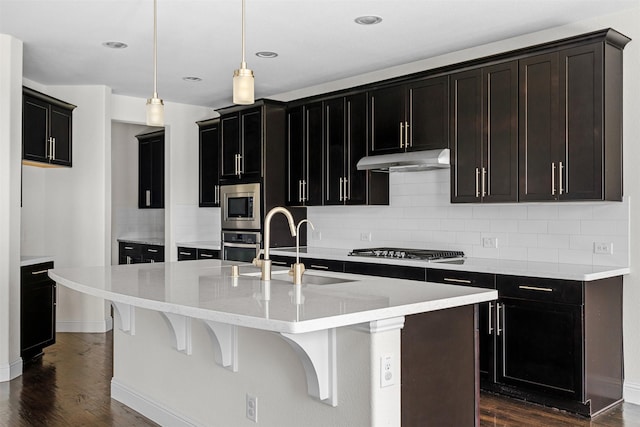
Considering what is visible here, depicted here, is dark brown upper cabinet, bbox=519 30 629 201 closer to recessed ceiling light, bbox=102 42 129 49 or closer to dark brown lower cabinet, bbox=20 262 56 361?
recessed ceiling light, bbox=102 42 129 49

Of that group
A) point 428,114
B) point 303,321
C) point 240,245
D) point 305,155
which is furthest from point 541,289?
point 240,245

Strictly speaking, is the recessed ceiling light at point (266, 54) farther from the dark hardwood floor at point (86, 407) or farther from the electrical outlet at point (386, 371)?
the electrical outlet at point (386, 371)

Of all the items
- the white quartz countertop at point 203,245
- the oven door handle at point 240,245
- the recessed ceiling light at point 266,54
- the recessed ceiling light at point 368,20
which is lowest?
the white quartz countertop at point 203,245

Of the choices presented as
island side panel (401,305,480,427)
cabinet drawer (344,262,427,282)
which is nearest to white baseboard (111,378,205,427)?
island side panel (401,305,480,427)

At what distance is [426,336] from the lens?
2.41 meters

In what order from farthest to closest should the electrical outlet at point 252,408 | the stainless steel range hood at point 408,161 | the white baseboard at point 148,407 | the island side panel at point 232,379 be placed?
the stainless steel range hood at point 408,161, the white baseboard at point 148,407, the electrical outlet at point 252,408, the island side panel at point 232,379

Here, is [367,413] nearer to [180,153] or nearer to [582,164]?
[582,164]

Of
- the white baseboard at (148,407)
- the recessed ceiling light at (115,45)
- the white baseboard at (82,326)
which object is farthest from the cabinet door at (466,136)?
the white baseboard at (82,326)

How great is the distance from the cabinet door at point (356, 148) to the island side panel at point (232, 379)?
2.45m

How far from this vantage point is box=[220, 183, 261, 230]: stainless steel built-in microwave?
20.3 ft

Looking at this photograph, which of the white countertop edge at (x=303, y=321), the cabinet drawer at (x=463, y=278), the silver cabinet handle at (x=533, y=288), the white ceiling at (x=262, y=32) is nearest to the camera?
the white countertop edge at (x=303, y=321)

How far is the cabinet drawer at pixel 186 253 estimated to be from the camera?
689 centimetres

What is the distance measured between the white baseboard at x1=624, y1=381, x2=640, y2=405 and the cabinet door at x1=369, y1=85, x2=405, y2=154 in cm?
244

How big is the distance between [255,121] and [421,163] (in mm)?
2256
